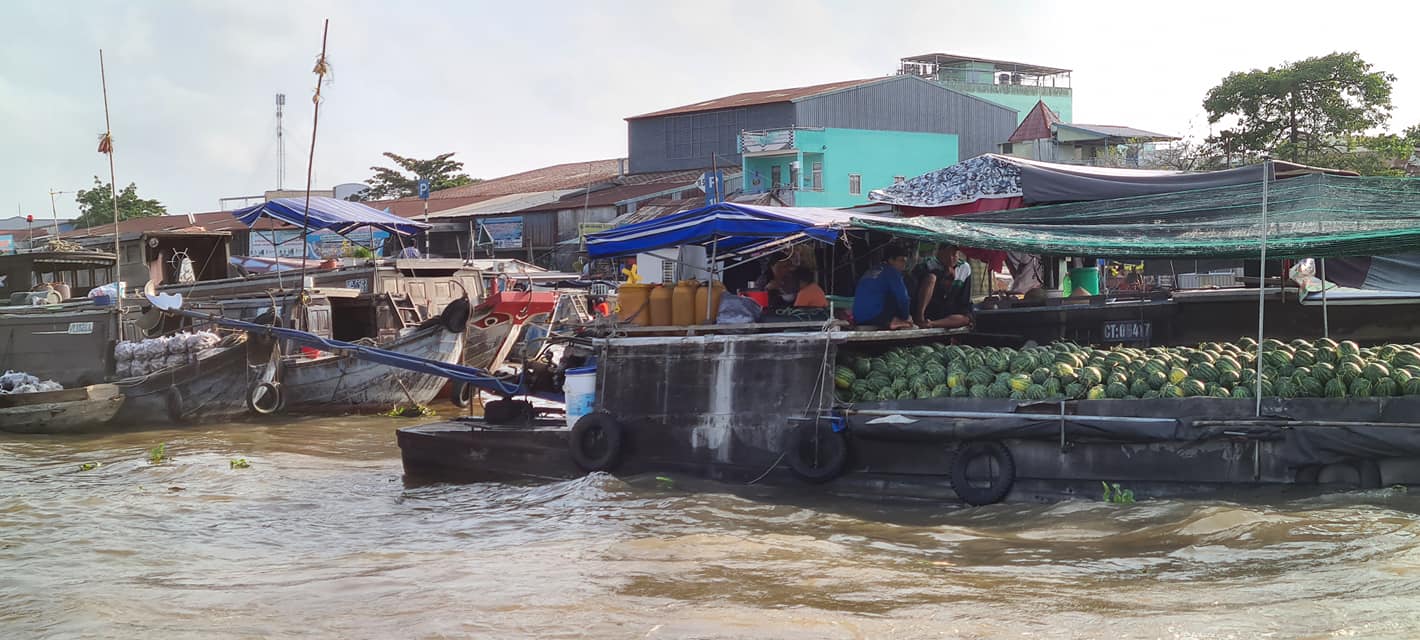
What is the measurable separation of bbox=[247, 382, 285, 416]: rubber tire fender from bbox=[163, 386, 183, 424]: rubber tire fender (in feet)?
3.31

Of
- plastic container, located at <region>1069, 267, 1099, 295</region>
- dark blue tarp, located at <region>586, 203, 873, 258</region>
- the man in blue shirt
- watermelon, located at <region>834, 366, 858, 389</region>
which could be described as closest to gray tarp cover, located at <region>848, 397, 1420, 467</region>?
watermelon, located at <region>834, 366, 858, 389</region>

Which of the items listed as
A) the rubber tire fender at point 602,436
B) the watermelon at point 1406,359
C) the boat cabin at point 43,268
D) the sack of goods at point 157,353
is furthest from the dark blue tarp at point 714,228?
the boat cabin at point 43,268

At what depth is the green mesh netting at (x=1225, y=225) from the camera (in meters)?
7.94

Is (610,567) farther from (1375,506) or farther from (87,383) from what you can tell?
(87,383)

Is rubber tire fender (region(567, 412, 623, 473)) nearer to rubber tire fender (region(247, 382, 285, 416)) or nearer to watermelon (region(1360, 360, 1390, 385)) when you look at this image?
watermelon (region(1360, 360, 1390, 385))

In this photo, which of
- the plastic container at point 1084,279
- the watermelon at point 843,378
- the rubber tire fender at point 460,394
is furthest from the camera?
the rubber tire fender at point 460,394

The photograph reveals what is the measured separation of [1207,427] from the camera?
779 cm

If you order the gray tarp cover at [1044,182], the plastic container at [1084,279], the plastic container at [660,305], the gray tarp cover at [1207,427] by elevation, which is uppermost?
the gray tarp cover at [1044,182]

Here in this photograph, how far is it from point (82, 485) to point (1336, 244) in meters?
12.0

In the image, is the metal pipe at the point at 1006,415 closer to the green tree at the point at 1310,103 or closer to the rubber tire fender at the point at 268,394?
the rubber tire fender at the point at 268,394

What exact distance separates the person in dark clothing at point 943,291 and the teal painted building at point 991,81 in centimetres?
3759

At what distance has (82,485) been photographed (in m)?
12.0

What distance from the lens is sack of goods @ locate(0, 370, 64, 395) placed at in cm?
1702

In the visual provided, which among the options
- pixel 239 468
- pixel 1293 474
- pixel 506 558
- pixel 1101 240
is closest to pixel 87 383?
pixel 239 468
